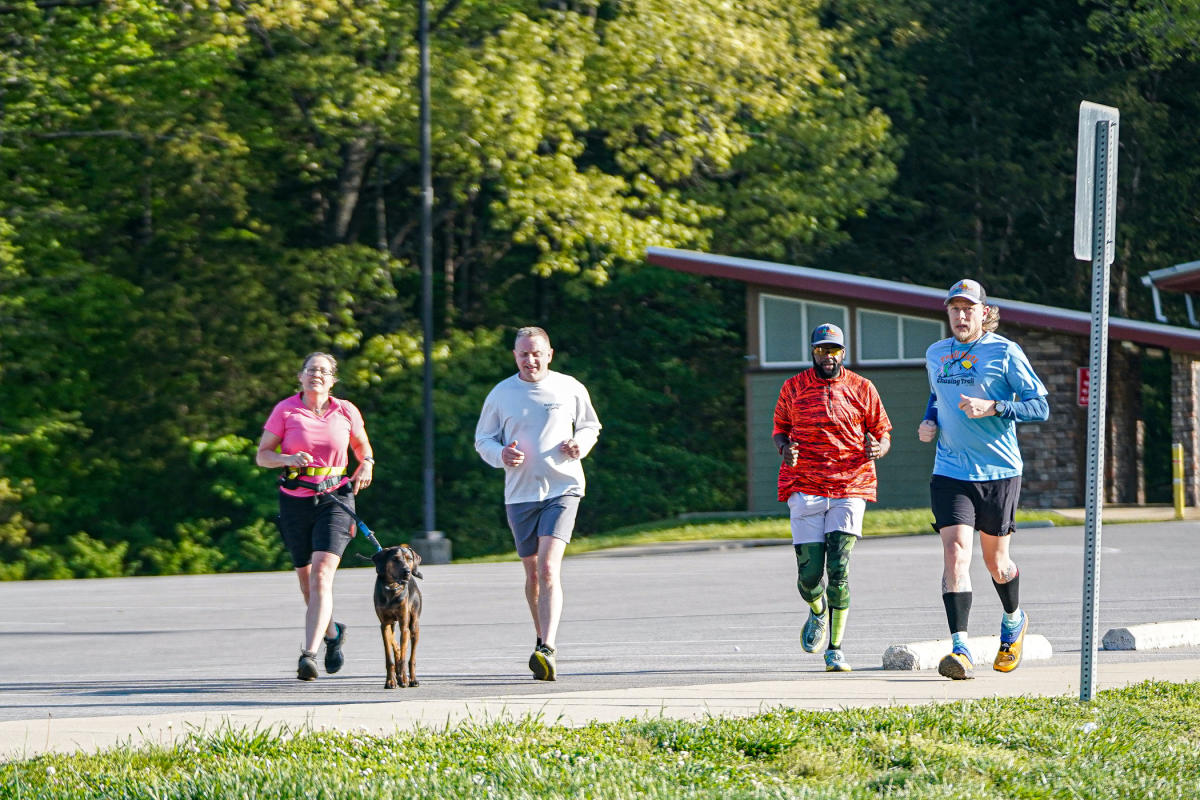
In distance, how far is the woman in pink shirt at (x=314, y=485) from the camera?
32.9 ft

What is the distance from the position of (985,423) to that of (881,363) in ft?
70.1

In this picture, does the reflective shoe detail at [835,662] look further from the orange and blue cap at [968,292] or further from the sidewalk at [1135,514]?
the sidewalk at [1135,514]

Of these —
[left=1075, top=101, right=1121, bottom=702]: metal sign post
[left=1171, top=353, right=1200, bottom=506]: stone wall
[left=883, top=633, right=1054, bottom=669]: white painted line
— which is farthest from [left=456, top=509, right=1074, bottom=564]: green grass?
[left=1075, top=101, right=1121, bottom=702]: metal sign post

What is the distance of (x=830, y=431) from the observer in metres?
10.0

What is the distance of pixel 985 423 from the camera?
9445 millimetres

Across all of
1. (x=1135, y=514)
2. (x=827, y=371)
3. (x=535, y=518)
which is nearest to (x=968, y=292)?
(x=827, y=371)

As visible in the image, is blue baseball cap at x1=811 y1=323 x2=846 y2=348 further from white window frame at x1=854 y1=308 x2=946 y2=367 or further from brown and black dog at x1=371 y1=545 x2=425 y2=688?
white window frame at x1=854 y1=308 x2=946 y2=367

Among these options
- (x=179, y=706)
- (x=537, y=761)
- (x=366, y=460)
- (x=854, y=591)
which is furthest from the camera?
(x=854, y=591)

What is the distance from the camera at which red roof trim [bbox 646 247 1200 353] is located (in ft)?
96.3

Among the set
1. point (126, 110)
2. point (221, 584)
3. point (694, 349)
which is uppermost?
point (126, 110)

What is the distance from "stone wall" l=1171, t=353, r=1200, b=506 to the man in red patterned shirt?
21.2m

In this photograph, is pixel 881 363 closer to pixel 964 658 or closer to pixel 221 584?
pixel 221 584

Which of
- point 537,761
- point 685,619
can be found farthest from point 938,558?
point 537,761

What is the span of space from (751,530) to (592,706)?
58.2 feet
